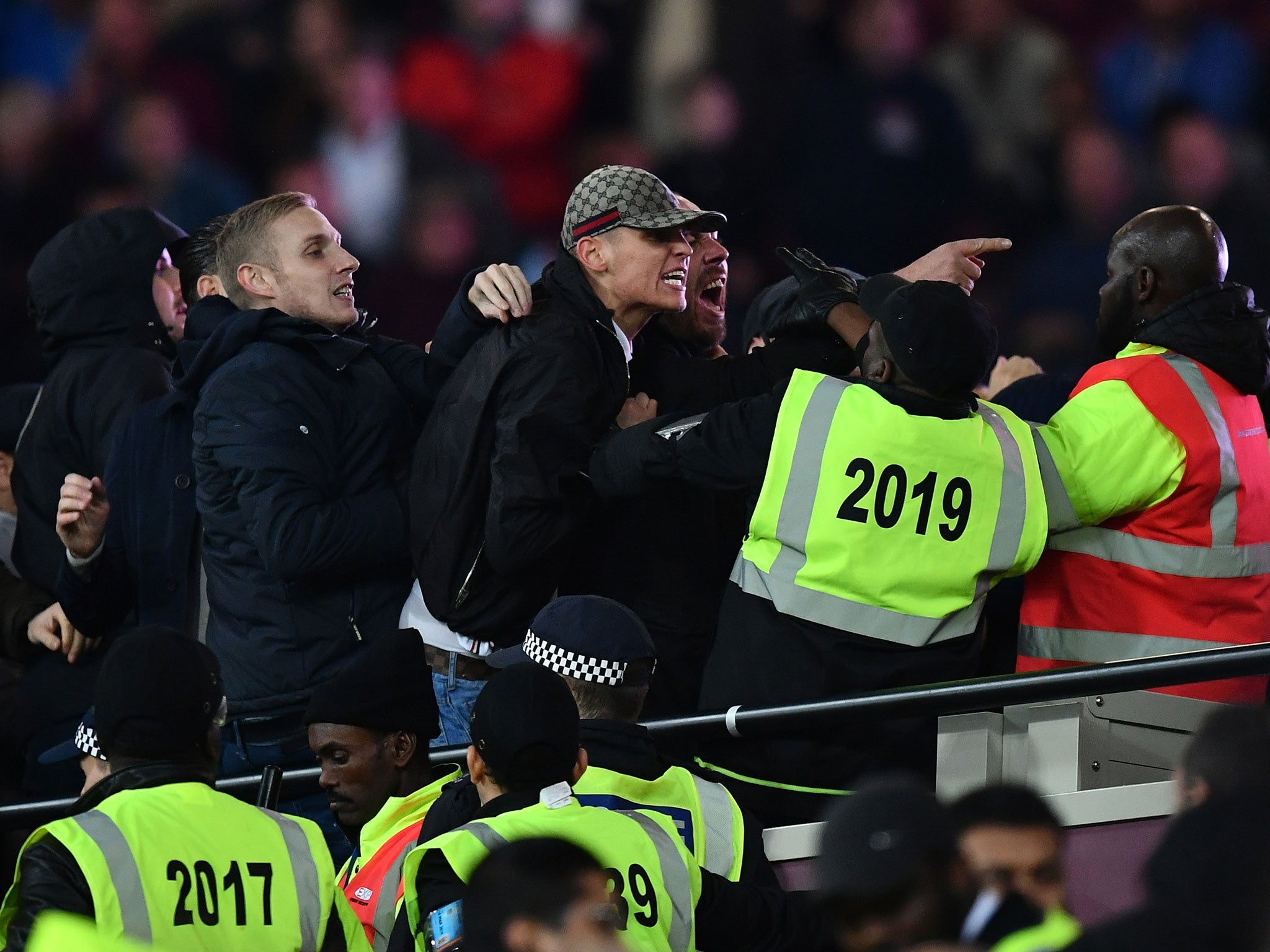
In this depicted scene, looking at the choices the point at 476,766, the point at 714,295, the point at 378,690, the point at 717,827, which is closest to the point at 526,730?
the point at 476,766

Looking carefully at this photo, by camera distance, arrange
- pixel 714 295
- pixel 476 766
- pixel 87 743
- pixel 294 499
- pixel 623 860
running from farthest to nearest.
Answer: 1. pixel 714 295
2. pixel 294 499
3. pixel 87 743
4. pixel 476 766
5. pixel 623 860

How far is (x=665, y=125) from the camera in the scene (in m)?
10.1

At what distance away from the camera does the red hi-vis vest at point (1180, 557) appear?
3973 mm

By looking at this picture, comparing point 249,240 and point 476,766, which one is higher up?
point 249,240

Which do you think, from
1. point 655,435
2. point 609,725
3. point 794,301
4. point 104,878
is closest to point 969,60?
point 794,301

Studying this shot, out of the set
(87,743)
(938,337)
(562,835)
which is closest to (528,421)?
(938,337)

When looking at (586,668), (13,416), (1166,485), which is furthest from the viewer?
(13,416)

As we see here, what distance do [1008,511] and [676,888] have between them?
3.63ft

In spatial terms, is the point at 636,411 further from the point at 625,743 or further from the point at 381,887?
the point at 381,887

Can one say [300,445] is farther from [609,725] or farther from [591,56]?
[591,56]

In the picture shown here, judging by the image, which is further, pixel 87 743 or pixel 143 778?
pixel 87 743

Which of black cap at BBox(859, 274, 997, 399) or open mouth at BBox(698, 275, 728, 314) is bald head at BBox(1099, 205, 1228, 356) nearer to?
black cap at BBox(859, 274, 997, 399)

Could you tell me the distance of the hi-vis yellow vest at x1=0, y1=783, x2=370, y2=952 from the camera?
9.75ft

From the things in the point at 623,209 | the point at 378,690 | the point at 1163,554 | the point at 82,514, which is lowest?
the point at 378,690
